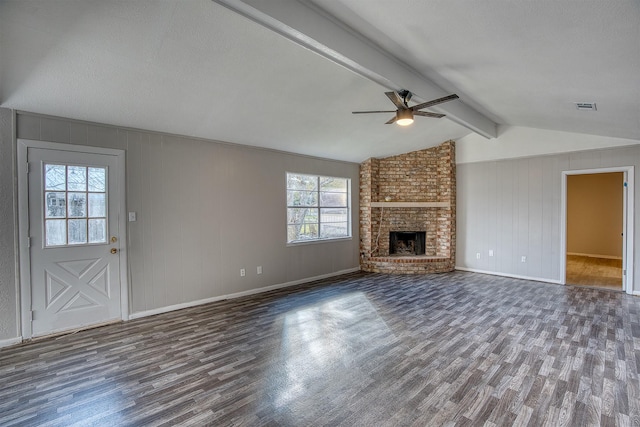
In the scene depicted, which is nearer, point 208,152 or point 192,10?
point 192,10

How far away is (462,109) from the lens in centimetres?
491

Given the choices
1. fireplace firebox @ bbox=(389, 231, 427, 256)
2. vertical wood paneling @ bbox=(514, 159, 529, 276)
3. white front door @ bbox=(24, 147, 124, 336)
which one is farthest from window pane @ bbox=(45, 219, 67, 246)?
vertical wood paneling @ bbox=(514, 159, 529, 276)

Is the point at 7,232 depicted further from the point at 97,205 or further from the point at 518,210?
the point at 518,210

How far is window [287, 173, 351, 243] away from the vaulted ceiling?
1.66 m

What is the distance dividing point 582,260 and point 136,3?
1017 centimetres

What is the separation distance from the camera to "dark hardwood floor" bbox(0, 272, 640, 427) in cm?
219

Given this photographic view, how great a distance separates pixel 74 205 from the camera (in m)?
3.70

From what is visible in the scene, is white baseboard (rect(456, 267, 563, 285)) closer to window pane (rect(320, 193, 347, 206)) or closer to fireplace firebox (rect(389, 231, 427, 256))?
fireplace firebox (rect(389, 231, 427, 256))

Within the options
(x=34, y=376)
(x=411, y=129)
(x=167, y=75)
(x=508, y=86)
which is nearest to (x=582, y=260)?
(x=411, y=129)

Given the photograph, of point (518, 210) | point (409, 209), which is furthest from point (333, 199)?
point (518, 210)

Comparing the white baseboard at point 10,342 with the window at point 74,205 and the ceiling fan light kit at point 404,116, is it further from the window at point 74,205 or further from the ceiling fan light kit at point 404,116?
the ceiling fan light kit at point 404,116

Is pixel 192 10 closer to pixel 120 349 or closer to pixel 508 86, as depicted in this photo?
pixel 120 349

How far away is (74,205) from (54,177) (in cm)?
36

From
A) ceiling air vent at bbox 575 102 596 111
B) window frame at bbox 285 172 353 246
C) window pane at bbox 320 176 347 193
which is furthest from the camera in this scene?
window pane at bbox 320 176 347 193
